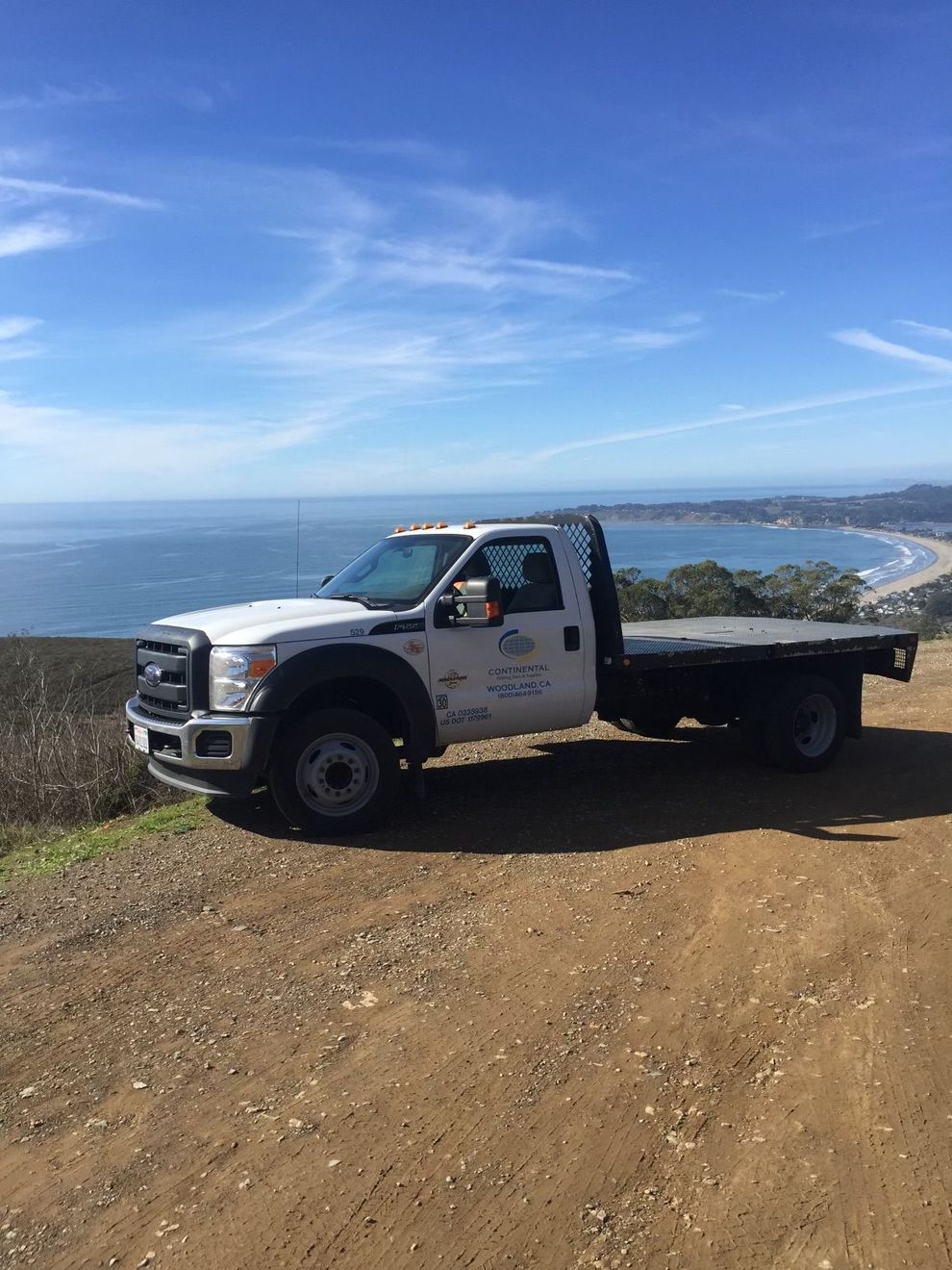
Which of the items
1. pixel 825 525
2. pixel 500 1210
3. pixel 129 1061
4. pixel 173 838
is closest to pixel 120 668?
pixel 173 838

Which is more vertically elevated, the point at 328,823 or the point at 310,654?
the point at 310,654

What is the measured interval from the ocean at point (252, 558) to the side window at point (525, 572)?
7.71 ft

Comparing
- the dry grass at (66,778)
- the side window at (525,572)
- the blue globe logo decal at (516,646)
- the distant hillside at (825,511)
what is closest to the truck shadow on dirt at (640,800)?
the blue globe logo decal at (516,646)

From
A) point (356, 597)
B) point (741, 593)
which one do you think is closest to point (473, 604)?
point (356, 597)

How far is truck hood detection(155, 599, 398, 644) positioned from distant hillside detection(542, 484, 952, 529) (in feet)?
96.6

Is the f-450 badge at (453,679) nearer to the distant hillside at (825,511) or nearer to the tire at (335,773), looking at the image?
the tire at (335,773)

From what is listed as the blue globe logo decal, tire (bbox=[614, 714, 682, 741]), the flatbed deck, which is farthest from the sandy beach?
the blue globe logo decal

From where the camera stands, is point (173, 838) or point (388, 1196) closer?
point (388, 1196)

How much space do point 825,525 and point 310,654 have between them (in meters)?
50.9

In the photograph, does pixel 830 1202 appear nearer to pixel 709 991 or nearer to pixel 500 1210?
pixel 500 1210

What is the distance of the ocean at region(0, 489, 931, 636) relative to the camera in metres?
20.4

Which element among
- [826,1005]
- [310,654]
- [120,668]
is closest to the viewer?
[826,1005]

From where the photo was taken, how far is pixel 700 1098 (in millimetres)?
3707

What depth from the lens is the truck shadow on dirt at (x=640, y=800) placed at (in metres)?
6.93
